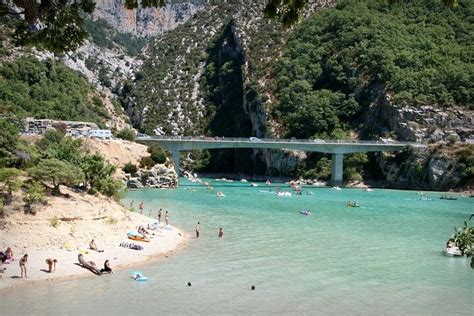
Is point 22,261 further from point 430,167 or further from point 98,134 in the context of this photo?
point 430,167

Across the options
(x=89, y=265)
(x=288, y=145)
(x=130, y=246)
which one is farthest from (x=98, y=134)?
(x=89, y=265)

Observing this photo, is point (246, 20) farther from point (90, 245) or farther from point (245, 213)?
point (90, 245)

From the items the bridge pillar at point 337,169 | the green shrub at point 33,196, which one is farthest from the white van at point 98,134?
the green shrub at point 33,196

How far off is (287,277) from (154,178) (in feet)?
214

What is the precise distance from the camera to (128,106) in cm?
17375

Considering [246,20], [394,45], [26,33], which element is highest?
[246,20]

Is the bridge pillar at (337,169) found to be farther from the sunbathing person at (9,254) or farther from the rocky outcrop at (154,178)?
the sunbathing person at (9,254)

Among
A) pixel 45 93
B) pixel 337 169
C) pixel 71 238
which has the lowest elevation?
pixel 71 238

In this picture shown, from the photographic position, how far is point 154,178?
3644 inches

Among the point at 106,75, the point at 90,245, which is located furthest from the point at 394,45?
the point at 90,245

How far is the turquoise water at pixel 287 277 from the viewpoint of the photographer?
2327cm

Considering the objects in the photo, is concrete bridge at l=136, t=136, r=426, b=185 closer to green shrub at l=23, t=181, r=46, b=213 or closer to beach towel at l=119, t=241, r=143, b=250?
green shrub at l=23, t=181, r=46, b=213

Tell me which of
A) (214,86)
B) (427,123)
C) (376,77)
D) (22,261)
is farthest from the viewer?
(214,86)

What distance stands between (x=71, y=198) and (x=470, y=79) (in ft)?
313
